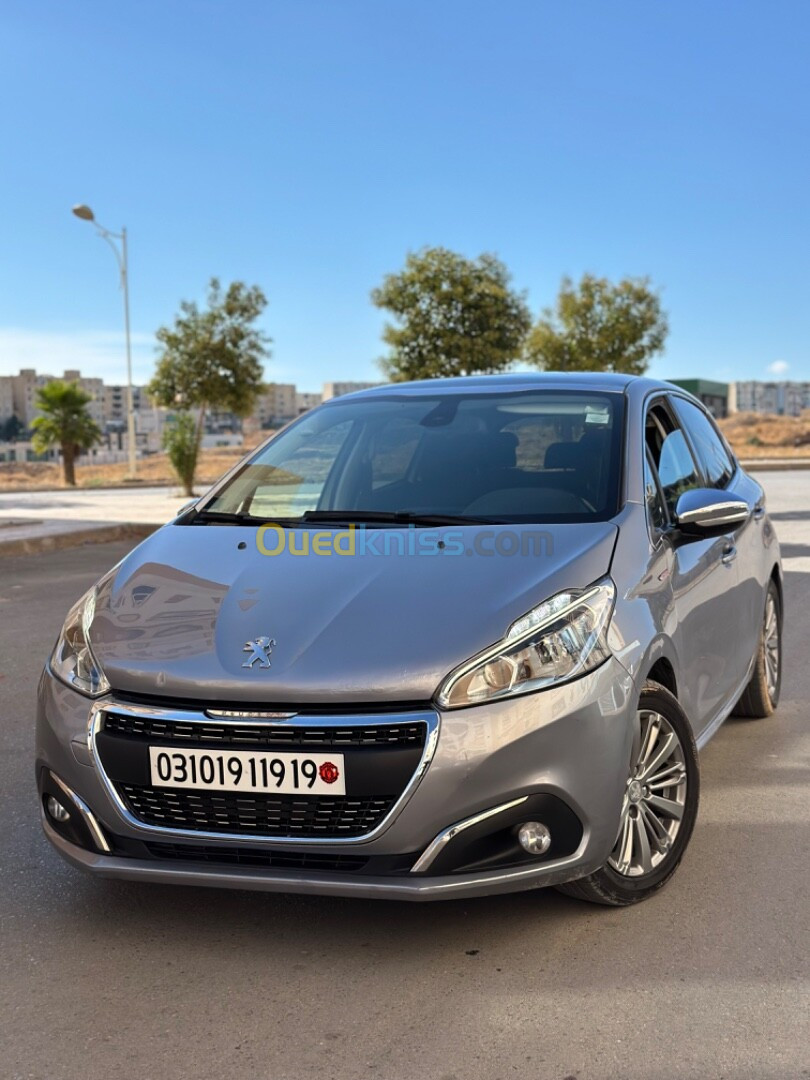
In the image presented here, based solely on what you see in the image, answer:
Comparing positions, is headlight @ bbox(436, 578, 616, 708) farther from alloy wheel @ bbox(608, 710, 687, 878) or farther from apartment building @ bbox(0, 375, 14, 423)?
apartment building @ bbox(0, 375, 14, 423)

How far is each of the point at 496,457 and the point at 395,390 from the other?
870mm

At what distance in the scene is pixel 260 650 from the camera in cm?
305

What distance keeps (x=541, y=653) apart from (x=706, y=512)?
1.09m

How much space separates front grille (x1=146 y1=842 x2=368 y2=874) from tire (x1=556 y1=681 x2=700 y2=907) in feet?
2.22

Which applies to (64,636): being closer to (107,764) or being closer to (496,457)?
(107,764)

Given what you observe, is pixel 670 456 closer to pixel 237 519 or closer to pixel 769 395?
pixel 237 519

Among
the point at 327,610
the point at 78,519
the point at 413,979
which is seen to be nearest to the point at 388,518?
the point at 327,610

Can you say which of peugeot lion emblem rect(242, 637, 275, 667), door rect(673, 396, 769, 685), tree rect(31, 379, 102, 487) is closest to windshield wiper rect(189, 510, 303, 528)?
peugeot lion emblem rect(242, 637, 275, 667)

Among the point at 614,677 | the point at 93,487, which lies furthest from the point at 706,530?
the point at 93,487

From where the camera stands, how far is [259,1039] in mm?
2674

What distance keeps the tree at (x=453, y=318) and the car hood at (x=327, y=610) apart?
112 ft

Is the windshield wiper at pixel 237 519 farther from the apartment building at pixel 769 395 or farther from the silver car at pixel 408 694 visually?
the apartment building at pixel 769 395

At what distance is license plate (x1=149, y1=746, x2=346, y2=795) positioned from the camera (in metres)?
2.86

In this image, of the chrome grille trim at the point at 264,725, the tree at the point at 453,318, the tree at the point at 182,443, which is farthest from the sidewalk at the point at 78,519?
the tree at the point at 453,318
